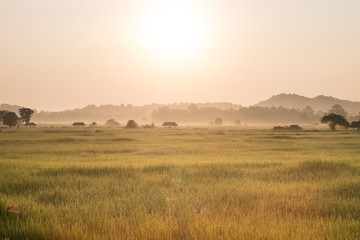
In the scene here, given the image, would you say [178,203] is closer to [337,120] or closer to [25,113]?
[337,120]

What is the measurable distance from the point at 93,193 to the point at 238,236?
19.5 ft

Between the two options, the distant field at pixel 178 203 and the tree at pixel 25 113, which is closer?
the distant field at pixel 178 203

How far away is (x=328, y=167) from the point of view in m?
15.0

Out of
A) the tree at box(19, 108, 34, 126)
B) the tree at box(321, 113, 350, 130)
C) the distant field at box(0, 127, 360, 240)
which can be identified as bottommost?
the distant field at box(0, 127, 360, 240)

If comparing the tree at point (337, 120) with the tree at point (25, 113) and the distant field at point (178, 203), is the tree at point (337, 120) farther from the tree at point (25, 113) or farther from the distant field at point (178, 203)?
the tree at point (25, 113)

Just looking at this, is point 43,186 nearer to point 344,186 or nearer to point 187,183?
point 187,183

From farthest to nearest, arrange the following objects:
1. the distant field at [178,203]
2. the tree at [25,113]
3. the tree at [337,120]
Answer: the tree at [25,113], the tree at [337,120], the distant field at [178,203]

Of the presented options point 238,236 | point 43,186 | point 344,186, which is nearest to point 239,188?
point 344,186

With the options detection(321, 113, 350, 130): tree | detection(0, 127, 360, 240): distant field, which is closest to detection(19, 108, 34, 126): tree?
detection(321, 113, 350, 130): tree

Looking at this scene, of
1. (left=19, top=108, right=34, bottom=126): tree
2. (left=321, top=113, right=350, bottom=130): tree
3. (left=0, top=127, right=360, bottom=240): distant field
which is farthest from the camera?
(left=19, top=108, right=34, bottom=126): tree

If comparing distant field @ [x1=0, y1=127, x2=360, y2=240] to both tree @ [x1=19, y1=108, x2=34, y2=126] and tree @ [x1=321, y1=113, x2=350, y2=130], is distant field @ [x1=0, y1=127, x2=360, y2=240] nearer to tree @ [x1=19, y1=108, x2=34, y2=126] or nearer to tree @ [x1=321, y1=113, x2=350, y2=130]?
tree @ [x1=321, y1=113, x2=350, y2=130]

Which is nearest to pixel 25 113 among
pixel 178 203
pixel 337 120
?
pixel 337 120

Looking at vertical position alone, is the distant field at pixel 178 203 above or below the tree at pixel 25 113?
below

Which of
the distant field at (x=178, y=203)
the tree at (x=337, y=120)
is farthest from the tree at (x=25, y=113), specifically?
the distant field at (x=178, y=203)
